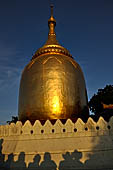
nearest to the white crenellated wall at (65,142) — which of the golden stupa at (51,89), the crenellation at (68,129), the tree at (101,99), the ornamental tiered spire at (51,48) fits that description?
the crenellation at (68,129)

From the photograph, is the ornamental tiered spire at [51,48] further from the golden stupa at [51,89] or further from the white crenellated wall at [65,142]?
the white crenellated wall at [65,142]

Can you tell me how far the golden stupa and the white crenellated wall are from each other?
3.32m

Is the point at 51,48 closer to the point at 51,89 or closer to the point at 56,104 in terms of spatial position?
the point at 51,89

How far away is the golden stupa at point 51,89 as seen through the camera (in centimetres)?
1562

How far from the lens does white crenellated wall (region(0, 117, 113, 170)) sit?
33.8 feet

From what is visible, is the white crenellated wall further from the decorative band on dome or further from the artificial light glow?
the decorative band on dome

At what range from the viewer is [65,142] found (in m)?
A: 11.1

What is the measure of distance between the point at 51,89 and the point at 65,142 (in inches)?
250

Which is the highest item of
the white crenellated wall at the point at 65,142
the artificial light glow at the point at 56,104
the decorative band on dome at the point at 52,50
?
the decorative band on dome at the point at 52,50

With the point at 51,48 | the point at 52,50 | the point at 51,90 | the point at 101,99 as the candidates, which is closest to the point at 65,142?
the point at 51,90

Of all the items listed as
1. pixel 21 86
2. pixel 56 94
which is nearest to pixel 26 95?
pixel 21 86

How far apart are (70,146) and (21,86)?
982cm

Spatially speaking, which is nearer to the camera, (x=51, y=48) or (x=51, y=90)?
(x=51, y=90)

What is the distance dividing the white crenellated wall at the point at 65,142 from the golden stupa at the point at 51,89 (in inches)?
131
